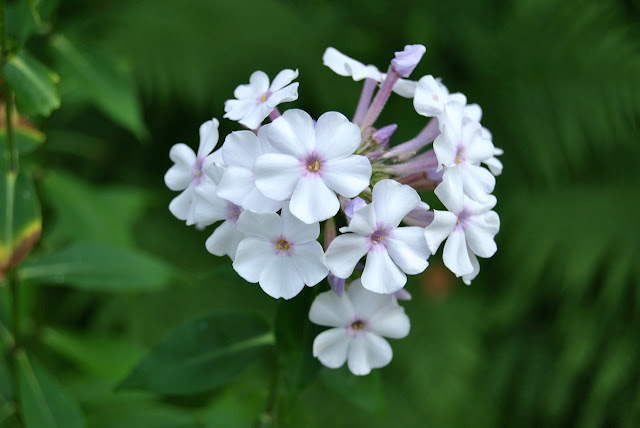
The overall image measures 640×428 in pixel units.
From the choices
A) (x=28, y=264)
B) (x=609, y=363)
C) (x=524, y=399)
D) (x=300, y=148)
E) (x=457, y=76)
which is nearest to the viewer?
(x=300, y=148)

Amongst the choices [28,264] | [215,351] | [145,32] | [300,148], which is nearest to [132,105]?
[28,264]

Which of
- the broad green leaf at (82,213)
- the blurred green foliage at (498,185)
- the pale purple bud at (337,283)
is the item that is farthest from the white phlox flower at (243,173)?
the blurred green foliage at (498,185)

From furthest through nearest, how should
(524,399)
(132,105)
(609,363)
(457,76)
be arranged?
(457,76) < (524,399) < (609,363) < (132,105)

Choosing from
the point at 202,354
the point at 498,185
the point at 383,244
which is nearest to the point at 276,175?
the point at 383,244

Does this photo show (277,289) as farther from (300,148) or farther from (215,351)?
(215,351)

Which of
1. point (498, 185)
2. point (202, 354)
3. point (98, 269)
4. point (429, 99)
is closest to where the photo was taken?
point (429, 99)

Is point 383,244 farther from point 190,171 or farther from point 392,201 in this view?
point 190,171
